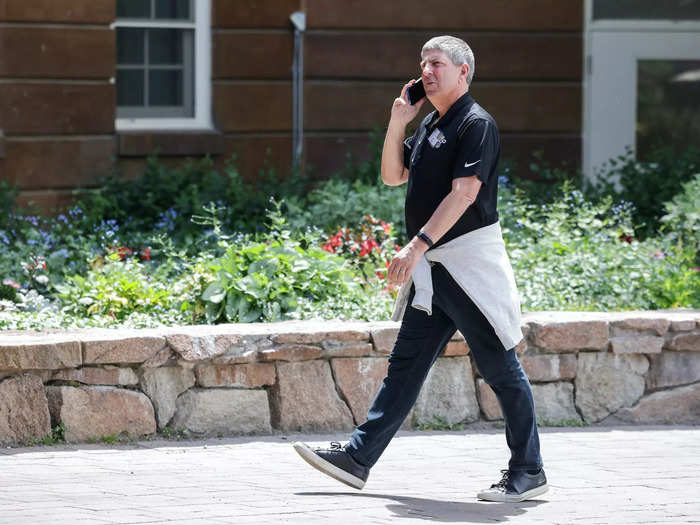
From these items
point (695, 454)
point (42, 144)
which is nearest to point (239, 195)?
point (42, 144)

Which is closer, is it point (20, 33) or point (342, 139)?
point (20, 33)

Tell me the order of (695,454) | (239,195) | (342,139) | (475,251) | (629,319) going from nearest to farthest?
(475,251) → (695,454) → (629,319) → (239,195) → (342,139)

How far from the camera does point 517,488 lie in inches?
207

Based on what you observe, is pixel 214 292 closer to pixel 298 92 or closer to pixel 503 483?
pixel 503 483

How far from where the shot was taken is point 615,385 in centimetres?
705

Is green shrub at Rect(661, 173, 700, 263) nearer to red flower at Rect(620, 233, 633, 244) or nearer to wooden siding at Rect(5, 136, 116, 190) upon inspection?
red flower at Rect(620, 233, 633, 244)

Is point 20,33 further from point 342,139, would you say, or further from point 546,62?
point 546,62

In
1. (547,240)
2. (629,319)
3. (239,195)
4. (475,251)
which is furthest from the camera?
(239,195)

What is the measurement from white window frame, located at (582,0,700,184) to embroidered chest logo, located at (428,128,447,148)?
646cm

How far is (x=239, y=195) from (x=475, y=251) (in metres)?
4.41

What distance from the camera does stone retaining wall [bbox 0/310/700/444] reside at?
614 cm

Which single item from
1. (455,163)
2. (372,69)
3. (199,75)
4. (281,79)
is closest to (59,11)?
(199,75)

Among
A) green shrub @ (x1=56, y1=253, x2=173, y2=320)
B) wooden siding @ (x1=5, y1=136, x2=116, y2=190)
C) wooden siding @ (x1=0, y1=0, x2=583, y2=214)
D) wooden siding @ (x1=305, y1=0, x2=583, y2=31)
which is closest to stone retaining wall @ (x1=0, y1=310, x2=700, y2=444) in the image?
green shrub @ (x1=56, y1=253, x2=173, y2=320)

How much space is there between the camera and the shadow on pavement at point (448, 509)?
4.98 meters
